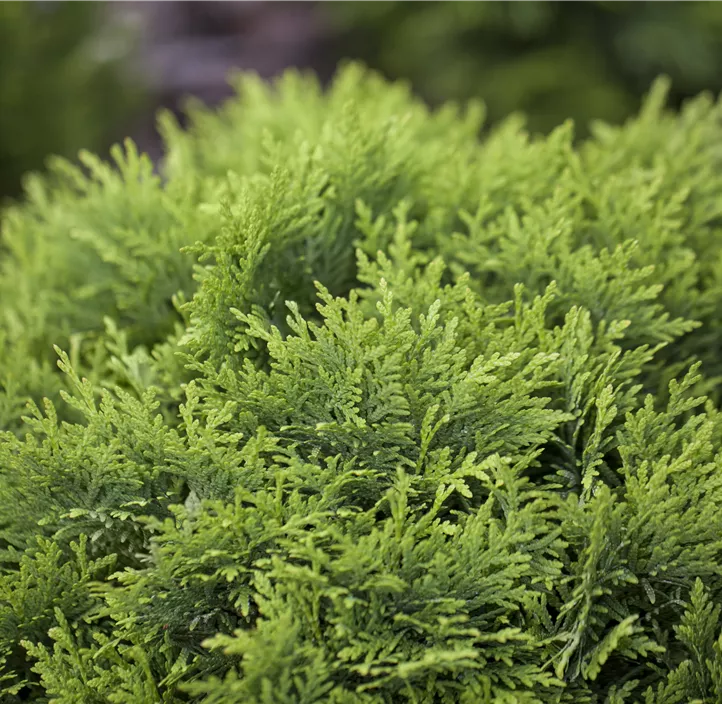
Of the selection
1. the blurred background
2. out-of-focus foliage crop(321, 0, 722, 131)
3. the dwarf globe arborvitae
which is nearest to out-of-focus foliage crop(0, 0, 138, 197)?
the blurred background

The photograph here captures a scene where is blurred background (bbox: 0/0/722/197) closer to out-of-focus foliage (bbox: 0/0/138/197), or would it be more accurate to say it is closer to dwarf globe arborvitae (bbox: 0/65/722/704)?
out-of-focus foliage (bbox: 0/0/138/197)

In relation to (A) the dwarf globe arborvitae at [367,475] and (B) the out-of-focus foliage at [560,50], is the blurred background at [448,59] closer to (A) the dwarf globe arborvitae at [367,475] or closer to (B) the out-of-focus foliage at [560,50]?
(B) the out-of-focus foliage at [560,50]

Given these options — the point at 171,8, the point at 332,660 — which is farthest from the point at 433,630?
the point at 171,8

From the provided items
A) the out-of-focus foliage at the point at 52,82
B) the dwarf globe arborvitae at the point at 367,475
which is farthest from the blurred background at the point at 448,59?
the dwarf globe arborvitae at the point at 367,475

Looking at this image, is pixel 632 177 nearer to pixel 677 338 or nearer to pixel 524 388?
pixel 677 338

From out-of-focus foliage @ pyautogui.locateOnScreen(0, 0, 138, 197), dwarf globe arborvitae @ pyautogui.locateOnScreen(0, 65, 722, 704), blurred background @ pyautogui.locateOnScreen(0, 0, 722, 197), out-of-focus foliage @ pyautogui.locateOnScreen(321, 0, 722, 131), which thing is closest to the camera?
dwarf globe arborvitae @ pyautogui.locateOnScreen(0, 65, 722, 704)

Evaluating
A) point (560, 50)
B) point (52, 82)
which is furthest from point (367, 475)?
point (560, 50)

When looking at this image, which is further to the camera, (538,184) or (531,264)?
(538,184)
